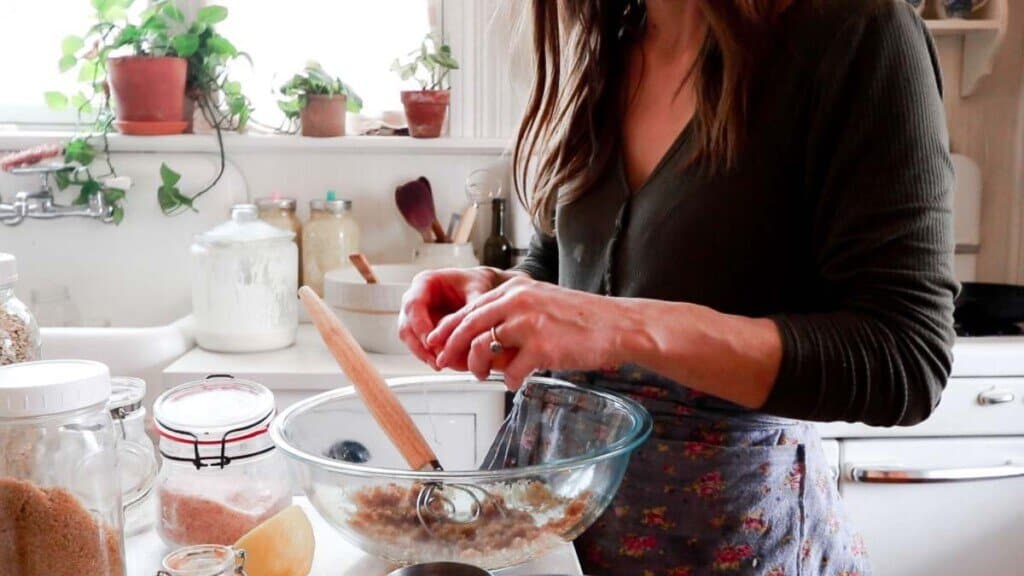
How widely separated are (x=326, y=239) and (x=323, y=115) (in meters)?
0.26

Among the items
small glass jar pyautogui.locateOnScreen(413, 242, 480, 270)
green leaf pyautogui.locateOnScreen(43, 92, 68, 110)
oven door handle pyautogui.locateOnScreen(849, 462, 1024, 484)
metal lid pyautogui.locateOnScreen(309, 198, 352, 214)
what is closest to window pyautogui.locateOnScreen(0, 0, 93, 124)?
green leaf pyautogui.locateOnScreen(43, 92, 68, 110)

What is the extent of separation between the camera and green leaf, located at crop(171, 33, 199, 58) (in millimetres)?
1890

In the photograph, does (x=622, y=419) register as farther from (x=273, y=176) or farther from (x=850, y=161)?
(x=273, y=176)

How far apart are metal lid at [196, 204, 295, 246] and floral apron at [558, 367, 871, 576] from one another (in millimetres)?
992

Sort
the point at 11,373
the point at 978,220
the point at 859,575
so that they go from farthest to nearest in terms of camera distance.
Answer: the point at 978,220 < the point at 859,575 < the point at 11,373

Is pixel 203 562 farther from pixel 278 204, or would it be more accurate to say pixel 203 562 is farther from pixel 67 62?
pixel 67 62

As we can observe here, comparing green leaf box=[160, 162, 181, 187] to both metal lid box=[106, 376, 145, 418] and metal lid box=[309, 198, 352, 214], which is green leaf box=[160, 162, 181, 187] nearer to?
metal lid box=[309, 198, 352, 214]

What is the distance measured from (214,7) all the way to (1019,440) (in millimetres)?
1714

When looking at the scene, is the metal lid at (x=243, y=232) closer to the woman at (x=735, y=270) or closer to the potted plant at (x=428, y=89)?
the potted plant at (x=428, y=89)

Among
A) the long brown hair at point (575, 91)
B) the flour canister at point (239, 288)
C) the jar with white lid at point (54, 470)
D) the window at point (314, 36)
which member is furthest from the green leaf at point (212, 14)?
the jar with white lid at point (54, 470)

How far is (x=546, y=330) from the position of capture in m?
0.66

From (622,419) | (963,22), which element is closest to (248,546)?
(622,419)

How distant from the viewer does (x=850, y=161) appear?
728 millimetres

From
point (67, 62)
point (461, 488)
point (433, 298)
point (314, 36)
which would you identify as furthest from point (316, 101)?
point (461, 488)
